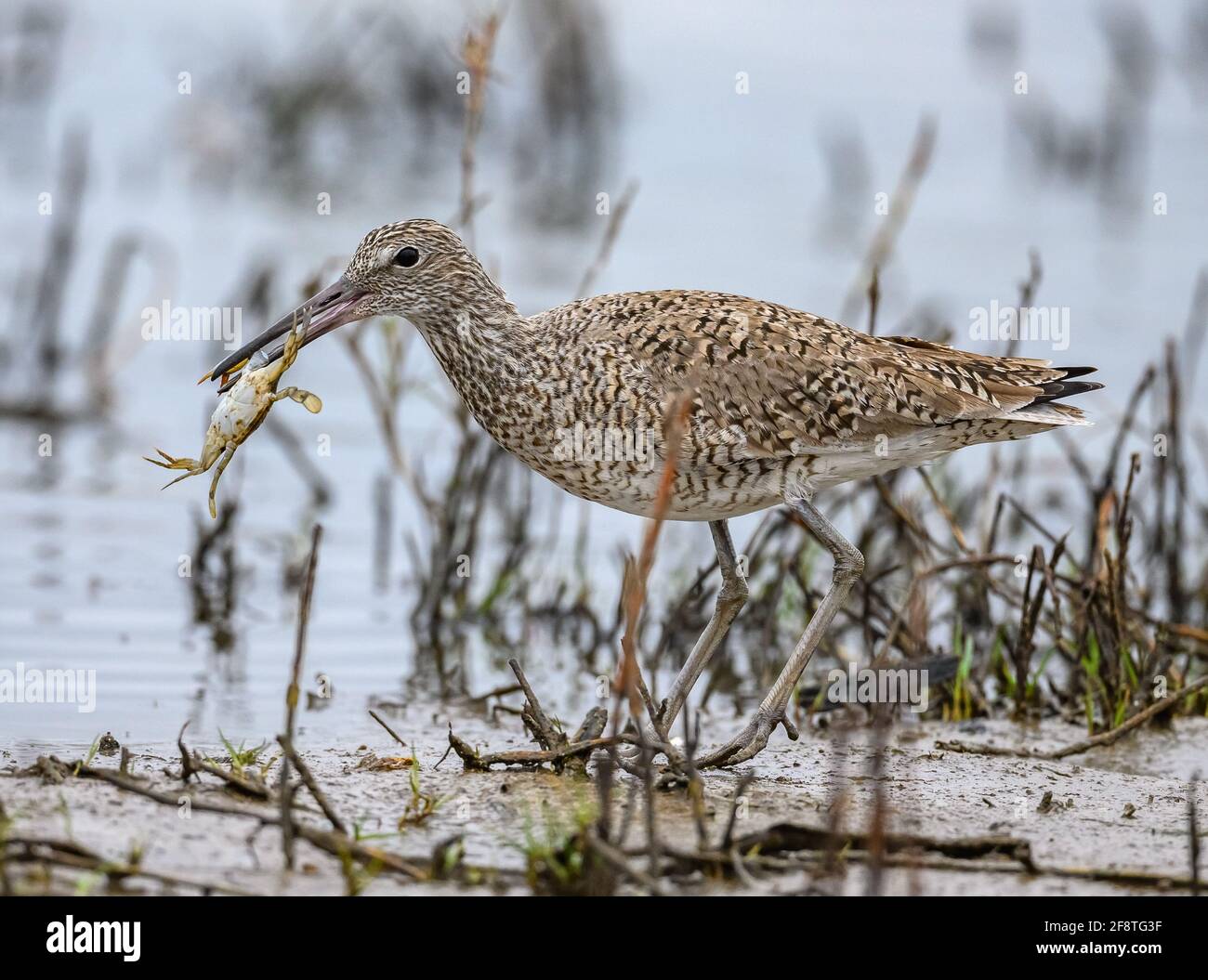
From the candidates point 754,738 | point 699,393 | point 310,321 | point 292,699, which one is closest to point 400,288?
point 310,321

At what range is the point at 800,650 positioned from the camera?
21.8ft

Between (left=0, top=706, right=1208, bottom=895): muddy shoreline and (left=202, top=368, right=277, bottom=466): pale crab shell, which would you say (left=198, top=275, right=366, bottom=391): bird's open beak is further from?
(left=0, top=706, right=1208, bottom=895): muddy shoreline

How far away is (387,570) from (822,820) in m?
4.84

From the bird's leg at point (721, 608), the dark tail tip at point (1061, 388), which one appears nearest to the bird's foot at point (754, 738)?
the bird's leg at point (721, 608)

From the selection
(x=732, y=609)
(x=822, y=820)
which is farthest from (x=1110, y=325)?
(x=822, y=820)

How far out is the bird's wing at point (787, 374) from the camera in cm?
660

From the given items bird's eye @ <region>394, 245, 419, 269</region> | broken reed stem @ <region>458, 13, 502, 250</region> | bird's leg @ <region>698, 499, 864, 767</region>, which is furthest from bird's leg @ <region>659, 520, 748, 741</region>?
broken reed stem @ <region>458, 13, 502, 250</region>

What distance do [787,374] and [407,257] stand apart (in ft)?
5.24

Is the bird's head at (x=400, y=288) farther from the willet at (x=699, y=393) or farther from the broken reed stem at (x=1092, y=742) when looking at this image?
the broken reed stem at (x=1092, y=742)

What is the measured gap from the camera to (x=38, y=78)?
17.4 meters

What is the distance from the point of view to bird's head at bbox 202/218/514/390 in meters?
6.86

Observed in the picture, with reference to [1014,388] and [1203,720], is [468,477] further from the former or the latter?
[1203,720]

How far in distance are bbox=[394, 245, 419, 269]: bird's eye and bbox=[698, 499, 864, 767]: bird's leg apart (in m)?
1.80

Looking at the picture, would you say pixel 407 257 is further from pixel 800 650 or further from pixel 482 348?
pixel 800 650
